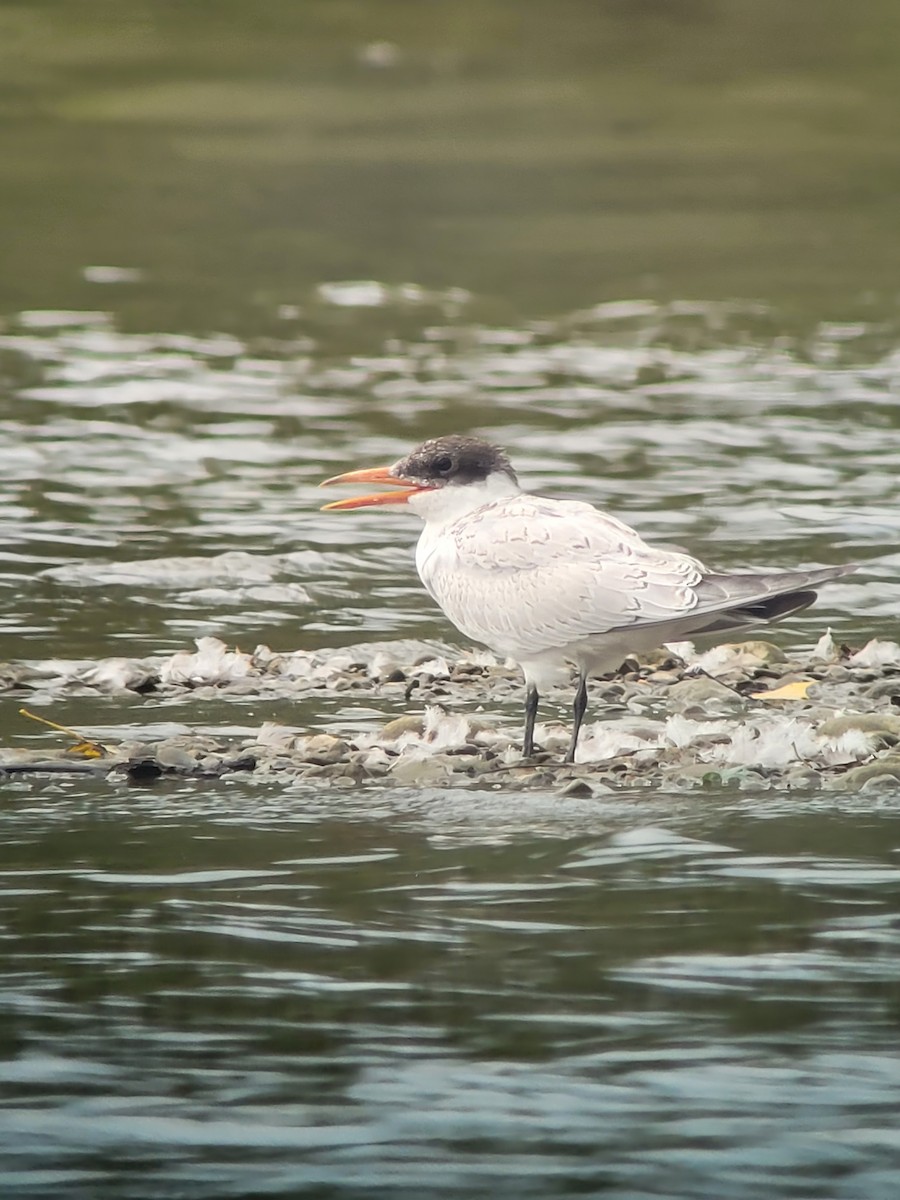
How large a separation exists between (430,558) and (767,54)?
115 ft

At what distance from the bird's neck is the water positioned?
802 mm

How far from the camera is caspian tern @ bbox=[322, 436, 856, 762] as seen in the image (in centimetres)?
799

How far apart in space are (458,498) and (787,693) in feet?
4.96

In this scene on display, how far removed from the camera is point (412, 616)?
10977mm

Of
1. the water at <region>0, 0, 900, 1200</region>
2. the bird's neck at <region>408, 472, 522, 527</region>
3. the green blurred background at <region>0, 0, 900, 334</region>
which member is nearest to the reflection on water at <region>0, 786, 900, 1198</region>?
the water at <region>0, 0, 900, 1200</region>

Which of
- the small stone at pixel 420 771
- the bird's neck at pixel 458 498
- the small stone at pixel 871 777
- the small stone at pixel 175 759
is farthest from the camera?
the bird's neck at pixel 458 498

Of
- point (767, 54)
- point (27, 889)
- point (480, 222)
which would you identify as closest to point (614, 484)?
point (27, 889)

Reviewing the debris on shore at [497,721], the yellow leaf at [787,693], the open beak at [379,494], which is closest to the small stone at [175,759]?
the debris on shore at [497,721]

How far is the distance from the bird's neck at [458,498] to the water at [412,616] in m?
0.80

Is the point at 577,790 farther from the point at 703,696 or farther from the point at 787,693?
the point at 787,693

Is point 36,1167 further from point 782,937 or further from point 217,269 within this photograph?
point 217,269

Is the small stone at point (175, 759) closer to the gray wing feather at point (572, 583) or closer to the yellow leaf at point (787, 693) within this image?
the gray wing feather at point (572, 583)

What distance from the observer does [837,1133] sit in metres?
4.82

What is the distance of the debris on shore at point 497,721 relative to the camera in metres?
7.81
